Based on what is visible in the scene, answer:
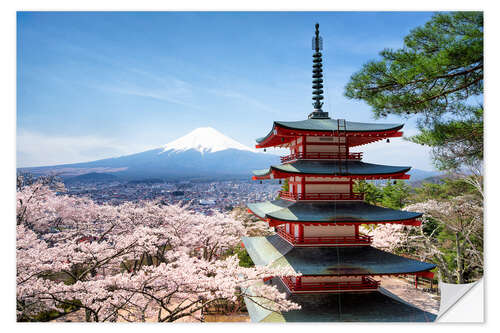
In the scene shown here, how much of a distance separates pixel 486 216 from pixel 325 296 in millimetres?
3013

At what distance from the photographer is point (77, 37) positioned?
17.1 ft

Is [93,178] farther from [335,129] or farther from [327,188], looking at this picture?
[335,129]

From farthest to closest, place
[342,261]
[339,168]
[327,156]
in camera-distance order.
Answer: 1. [327,156]
2. [339,168]
3. [342,261]

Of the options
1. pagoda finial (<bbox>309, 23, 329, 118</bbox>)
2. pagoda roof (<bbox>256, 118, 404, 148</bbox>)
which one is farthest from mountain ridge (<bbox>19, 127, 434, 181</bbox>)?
pagoda finial (<bbox>309, 23, 329, 118</bbox>)

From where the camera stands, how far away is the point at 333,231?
5004mm

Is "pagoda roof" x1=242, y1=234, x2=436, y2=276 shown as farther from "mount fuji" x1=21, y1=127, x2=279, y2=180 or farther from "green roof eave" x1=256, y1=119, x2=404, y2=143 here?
"mount fuji" x1=21, y1=127, x2=279, y2=180

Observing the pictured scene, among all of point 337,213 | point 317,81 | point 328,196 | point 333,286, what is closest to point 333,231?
point 337,213

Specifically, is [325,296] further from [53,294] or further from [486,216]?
[53,294]

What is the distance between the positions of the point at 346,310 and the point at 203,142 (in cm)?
565

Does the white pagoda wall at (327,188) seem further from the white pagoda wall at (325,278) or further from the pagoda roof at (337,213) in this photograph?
the white pagoda wall at (325,278)

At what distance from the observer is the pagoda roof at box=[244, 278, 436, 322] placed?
446 cm

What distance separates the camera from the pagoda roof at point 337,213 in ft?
15.0
